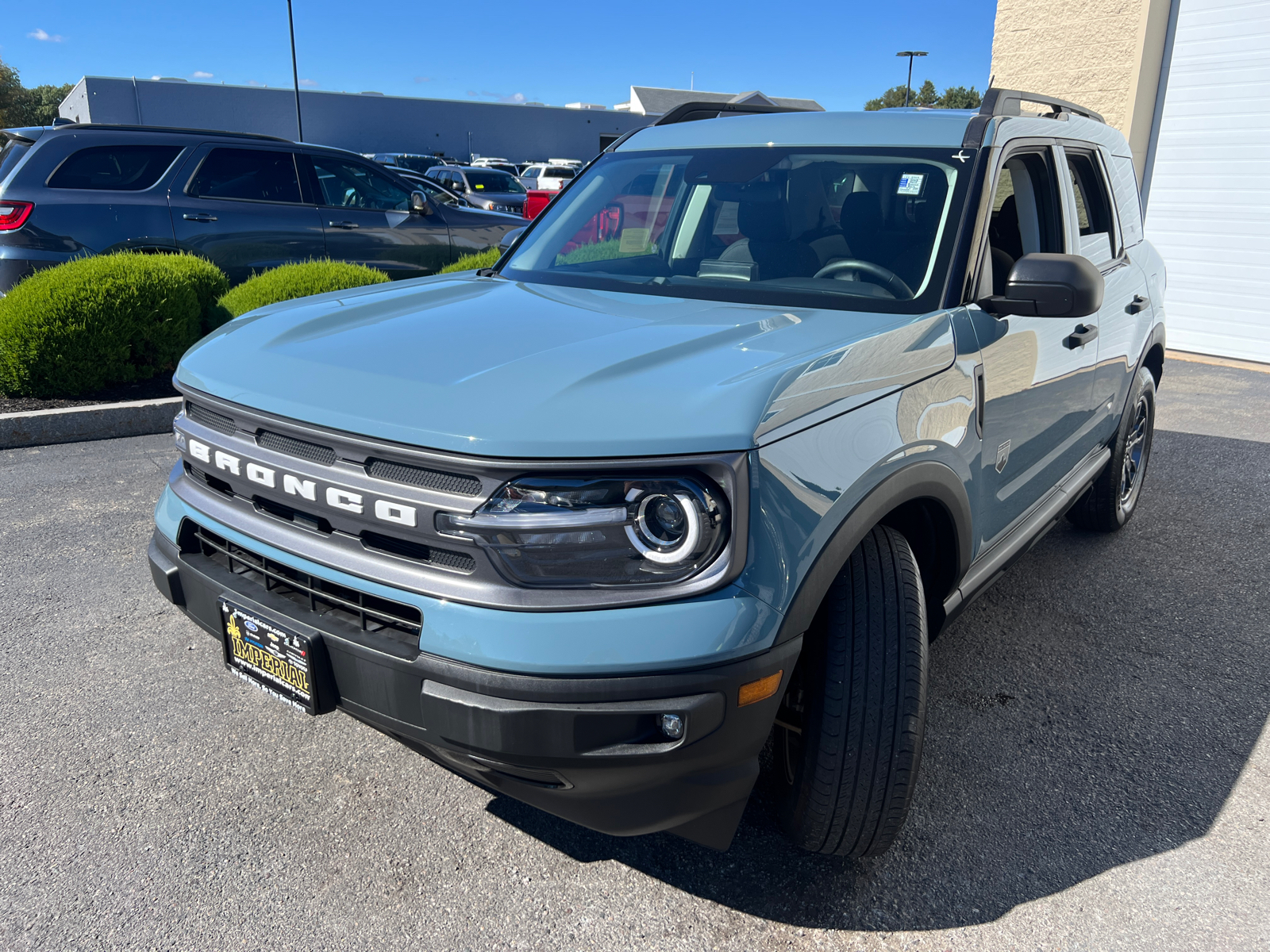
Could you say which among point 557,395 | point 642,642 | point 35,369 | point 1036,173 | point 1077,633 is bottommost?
point 1077,633

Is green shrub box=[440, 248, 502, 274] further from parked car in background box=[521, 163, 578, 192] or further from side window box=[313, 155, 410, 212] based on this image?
parked car in background box=[521, 163, 578, 192]

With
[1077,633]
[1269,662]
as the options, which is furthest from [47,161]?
[1269,662]

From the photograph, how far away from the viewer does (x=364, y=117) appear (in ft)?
173

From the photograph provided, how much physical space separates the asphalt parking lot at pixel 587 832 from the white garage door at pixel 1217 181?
26.4 ft

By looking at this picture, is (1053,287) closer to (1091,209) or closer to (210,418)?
(1091,209)

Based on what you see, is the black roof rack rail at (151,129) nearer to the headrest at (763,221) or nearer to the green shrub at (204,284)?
the green shrub at (204,284)

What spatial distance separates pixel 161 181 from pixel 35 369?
6.72 feet

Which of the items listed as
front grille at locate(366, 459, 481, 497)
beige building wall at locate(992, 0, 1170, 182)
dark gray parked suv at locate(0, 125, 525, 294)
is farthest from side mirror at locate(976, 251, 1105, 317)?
beige building wall at locate(992, 0, 1170, 182)

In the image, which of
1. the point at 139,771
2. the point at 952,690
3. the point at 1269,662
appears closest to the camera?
the point at 139,771

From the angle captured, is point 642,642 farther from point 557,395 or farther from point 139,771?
point 139,771

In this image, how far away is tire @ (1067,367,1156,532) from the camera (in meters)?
4.36

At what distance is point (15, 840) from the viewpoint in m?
2.38

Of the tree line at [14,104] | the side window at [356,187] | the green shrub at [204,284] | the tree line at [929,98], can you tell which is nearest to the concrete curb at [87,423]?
the green shrub at [204,284]

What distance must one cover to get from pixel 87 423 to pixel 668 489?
570 cm
